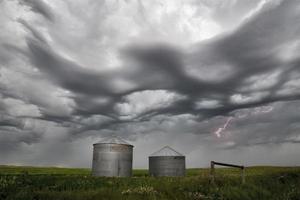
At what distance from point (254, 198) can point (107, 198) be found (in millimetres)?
6627

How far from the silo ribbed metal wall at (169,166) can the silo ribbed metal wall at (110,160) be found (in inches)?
180

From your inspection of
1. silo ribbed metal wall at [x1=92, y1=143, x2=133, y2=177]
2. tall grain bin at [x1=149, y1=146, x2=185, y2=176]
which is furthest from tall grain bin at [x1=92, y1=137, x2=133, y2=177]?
tall grain bin at [x1=149, y1=146, x2=185, y2=176]

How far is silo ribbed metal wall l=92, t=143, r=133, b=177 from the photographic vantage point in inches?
1374

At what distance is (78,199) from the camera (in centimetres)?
1188

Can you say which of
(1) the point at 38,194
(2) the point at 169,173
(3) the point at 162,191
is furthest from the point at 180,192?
(2) the point at 169,173

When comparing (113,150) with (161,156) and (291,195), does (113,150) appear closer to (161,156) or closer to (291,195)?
(161,156)

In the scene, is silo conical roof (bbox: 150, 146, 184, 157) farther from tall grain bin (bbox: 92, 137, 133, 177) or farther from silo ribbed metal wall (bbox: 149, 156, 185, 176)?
tall grain bin (bbox: 92, 137, 133, 177)

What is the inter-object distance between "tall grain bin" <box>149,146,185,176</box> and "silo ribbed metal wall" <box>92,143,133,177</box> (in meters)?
4.57

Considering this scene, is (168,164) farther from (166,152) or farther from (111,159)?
(111,159)

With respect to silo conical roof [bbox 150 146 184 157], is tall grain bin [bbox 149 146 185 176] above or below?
below

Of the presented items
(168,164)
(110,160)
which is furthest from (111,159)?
(168,164)

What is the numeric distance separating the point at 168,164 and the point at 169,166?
29 centimetres

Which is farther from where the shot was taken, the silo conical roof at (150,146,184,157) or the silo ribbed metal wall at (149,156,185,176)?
the silo conical roof at (150,146,184,157)

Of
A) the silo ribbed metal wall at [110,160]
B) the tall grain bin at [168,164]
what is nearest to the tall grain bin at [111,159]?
the silo ribbed metal wall at [110,160]
